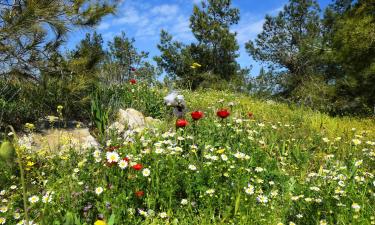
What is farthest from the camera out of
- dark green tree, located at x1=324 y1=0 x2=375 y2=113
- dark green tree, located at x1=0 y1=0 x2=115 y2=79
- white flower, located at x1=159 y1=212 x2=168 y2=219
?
dark green tree, located at x1=324 y1=0 x2=375 y2=113

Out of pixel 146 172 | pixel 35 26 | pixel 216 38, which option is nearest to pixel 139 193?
pixel 146 172

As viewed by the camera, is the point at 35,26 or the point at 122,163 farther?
the point at 35,26

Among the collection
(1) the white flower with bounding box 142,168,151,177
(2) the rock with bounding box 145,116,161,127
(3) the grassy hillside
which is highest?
(2) the rock with bounding box 145,116,161,127

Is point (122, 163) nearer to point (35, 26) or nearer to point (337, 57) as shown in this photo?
point (35, 26)

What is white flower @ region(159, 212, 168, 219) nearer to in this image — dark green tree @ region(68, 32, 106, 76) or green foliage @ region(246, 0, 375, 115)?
dark green tree @ region(68, 32, 106, 76)

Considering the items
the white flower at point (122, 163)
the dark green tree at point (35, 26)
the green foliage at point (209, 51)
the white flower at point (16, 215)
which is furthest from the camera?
the green foliage at point (209, 51)

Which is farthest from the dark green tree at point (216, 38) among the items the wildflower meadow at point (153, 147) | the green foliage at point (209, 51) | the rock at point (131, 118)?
the rock at point (131, 118)

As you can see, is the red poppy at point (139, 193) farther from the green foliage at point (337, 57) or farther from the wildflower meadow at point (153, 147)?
the green foliage at point (337, 57)

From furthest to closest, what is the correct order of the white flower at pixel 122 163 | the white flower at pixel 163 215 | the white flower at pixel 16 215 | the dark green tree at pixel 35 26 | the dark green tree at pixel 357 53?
the dark green tree at pixel 357 53
the dark green tree at pixel 35 26
the white flower at pixel 122 163
the white flower at pixel 163 215
the white flower at pixel 16 215

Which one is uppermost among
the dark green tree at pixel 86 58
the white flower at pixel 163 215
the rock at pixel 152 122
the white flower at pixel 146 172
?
the dark green tree at pixel 86 58

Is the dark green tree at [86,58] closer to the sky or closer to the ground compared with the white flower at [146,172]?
closer to the sky

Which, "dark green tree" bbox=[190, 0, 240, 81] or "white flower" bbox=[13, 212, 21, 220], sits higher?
"dark green tree" bbox=[190, 0, 240, 81]

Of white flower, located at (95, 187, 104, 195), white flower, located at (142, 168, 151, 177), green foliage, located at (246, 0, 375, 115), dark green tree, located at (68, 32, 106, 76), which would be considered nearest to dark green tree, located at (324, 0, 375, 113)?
green foliage, located at (246, 0, 375, 115)

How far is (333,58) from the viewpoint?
12859 mm
